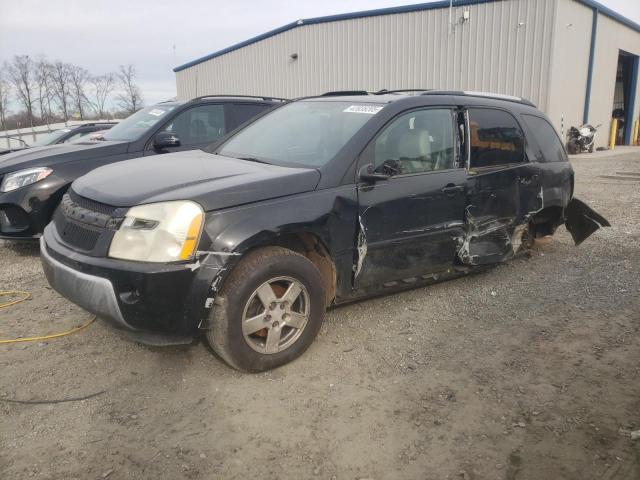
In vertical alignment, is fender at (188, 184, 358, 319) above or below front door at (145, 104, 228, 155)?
below

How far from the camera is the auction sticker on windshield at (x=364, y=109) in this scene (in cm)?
366

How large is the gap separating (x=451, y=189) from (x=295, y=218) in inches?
58.4

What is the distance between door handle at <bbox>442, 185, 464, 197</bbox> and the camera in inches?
153

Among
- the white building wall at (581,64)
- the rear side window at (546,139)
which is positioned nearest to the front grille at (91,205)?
the rear side window at (546,139)

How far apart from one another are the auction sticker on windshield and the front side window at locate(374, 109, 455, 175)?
0.50 feet

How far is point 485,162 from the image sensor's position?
167 inches

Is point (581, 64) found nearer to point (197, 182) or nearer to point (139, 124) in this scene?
point (139, 124)

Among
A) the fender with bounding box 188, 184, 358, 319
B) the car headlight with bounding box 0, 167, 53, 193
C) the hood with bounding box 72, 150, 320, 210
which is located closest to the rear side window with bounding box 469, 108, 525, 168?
the fender with bounding box 188, 184, 358, 319

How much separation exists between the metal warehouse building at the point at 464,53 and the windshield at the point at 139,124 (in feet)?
43.1

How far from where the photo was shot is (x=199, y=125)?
6277 mm

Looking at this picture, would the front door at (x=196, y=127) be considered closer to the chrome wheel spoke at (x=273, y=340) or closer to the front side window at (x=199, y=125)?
the front side window at (x=199, y=125)

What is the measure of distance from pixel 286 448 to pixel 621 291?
352 centimetres

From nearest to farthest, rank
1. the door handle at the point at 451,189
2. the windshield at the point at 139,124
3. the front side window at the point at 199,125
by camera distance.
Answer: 1. the door handle at the point at 451,189
2. the windshield at the point at 139,124
3. the front side window at the point at 199,125

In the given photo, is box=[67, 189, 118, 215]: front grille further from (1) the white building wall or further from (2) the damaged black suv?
(1) the white building wall
